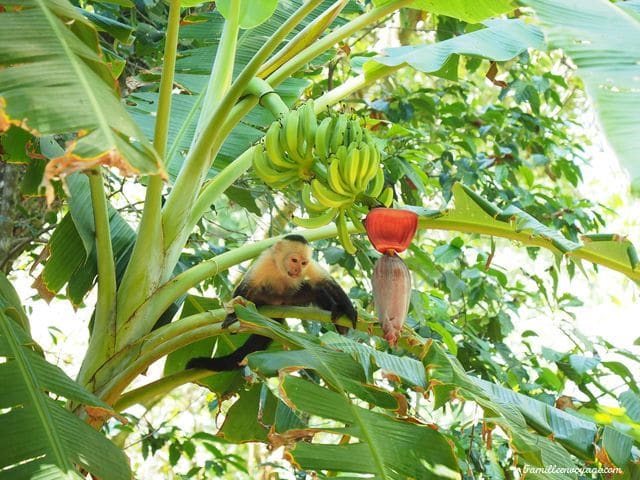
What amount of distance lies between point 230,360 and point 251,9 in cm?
151

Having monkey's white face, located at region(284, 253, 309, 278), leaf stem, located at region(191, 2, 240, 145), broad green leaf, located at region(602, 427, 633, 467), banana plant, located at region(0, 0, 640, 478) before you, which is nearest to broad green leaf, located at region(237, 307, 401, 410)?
banana plant, located at region(0, 0, 640, 478)

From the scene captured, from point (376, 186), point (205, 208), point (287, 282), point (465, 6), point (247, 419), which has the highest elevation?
point (465, 6)

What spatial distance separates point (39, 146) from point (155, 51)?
4.85 feet

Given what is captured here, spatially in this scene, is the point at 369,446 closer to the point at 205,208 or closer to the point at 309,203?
the point at 309,203

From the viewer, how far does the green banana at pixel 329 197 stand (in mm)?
2432

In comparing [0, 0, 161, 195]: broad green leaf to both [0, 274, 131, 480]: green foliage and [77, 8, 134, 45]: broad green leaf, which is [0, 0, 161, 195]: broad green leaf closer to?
[77, 8, 134, 45]: broad green leaf

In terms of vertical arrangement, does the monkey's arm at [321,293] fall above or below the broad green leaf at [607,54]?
below

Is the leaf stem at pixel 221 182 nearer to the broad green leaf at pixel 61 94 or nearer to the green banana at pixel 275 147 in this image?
the green banana at pixel 275 147

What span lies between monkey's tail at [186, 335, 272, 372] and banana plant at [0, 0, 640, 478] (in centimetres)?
19

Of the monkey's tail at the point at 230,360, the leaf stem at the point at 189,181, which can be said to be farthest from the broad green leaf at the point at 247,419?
the leaf stem at the point at 189,181

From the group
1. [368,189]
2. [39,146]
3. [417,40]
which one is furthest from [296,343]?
[417,40]

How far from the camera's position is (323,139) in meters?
2.44

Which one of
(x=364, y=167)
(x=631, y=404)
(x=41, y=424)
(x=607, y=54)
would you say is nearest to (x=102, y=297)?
(x=41, y=424)

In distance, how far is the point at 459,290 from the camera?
15.1 feet
